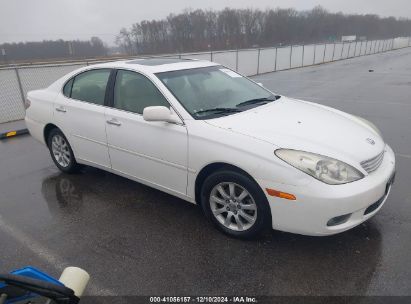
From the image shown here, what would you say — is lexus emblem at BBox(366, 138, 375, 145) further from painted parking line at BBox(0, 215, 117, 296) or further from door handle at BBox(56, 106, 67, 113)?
door handle at BBox(56, 106, 67, 113)

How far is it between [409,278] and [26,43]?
59687mm

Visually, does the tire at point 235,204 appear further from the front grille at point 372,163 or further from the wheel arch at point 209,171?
the front grille at point 372,163

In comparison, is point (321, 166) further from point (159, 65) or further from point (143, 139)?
point (159, 65)

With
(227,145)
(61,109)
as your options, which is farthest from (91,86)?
(227,145)

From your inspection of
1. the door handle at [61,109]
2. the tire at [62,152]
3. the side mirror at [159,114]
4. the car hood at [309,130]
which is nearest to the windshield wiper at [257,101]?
the car hood at [309,130]

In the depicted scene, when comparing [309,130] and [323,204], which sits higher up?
[309,130]

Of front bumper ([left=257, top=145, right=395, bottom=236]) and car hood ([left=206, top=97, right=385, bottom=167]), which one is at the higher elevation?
car hood ([left=206, top=97, right=385, bottom=167])

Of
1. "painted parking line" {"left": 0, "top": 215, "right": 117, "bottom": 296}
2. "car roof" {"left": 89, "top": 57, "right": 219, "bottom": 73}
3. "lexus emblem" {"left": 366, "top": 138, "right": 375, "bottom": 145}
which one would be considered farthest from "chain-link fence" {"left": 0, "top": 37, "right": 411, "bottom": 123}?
"lexus emblem" {"left": 366, "top": 138, "right": 375, "bottom": 145}

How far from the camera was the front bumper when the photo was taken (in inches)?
102

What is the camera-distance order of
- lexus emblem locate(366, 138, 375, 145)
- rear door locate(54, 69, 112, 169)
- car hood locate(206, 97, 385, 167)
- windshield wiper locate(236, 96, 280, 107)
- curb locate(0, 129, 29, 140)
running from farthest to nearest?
curb locate(0, 129, 29, 140) < rear door locate(54, 69, 112, 169) < windshield wiper locate(236, 96, 280, 107) < lexus emblem locate(366, 138, 375, 145) < car hood locate(206, 97, 385, 167)

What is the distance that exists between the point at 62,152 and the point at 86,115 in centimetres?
96

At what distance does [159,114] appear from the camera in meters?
→ 3.19

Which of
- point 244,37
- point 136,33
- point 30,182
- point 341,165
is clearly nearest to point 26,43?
point 136,33

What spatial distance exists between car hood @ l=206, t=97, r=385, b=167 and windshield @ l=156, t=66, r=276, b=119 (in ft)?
0.60
